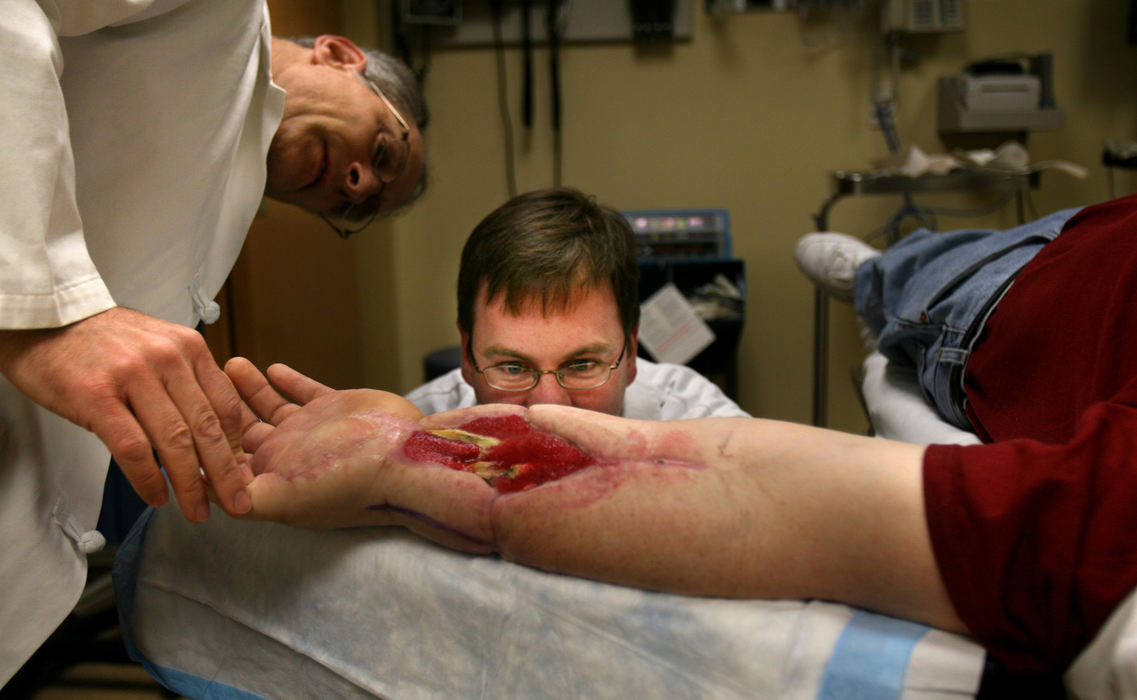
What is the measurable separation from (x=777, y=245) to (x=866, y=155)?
432mm

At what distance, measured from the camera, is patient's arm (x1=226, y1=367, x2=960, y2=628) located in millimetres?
521

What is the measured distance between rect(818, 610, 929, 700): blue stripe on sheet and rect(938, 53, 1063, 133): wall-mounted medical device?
2.51 metres

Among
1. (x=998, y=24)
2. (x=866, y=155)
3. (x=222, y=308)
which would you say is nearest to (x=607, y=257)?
(x=222, y=308)

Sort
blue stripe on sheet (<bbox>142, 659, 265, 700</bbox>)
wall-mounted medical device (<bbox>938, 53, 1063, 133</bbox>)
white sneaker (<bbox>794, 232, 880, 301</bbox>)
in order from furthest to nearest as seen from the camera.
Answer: wall-mounted medical device (<bbox>938, 53, 1063, 133</bbox>)
white sneaker (<bbox>794, 232, 880, 301</bbox>)
blue stripe on sheet (<bbox>142, 659, 265, 700</bbox>)

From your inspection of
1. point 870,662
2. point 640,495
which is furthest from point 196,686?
point 870,662

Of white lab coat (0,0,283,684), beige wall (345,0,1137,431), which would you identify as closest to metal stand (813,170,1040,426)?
beige wall (345,0,1137,431)

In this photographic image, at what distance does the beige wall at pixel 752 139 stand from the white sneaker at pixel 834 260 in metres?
1.12

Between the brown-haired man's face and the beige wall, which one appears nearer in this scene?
the brown-haired man's face

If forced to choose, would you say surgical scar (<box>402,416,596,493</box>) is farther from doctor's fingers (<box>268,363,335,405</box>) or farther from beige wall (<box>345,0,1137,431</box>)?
beige wall (<box>345,0,1137,431</box>)

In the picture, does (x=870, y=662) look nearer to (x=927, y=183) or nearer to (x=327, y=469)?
(x=327, y=469)

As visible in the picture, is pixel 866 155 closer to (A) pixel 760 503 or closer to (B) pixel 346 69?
(B) pixel 346 69

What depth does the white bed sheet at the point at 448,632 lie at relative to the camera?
51 centimetres

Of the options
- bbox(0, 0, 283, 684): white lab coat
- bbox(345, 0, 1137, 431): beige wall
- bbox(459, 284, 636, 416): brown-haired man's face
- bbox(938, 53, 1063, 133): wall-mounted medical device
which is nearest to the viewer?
bbox(0, 0, 283, 684): white lab coat

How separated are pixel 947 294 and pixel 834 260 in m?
0.52
